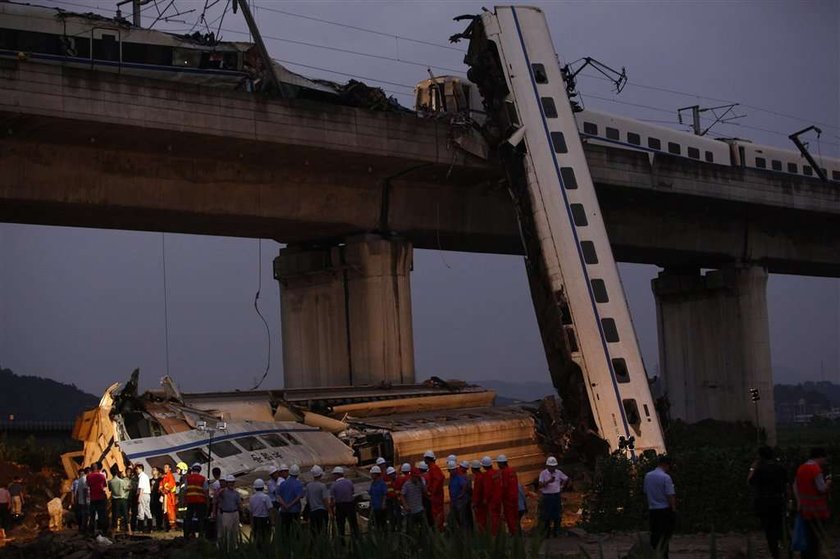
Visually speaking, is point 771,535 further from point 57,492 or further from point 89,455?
point 57,492

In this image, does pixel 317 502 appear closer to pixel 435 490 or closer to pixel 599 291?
pixel 435 490

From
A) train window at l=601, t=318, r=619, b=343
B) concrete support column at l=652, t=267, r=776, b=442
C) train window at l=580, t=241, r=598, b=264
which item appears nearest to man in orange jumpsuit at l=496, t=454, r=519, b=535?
train window at l=601, t=318, r=619, b=343

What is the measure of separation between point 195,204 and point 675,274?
25.3 m

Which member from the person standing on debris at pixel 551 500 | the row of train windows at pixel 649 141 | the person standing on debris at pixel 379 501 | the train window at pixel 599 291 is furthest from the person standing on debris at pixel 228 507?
the row of train windows at pixel 649 141

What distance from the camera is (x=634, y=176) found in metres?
39.2

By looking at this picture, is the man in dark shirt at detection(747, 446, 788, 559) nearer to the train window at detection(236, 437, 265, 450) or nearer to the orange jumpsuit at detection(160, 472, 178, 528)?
the train window at detection(236, 437, 265, 450)

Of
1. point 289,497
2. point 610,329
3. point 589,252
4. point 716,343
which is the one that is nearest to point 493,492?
point 289,497

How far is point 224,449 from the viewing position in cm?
2469

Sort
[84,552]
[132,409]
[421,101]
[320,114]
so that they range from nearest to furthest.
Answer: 1. [84,552]
2. [132,409]
3. [320,114]
4. [421,101]

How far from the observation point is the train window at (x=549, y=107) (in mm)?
A: 33312

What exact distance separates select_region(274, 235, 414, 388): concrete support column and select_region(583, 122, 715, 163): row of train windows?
43.5 ft

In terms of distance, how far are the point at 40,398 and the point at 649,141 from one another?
103 meters

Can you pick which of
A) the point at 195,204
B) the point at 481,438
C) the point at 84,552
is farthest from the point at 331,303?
the point at 84,552

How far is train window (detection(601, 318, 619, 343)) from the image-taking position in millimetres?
30047
